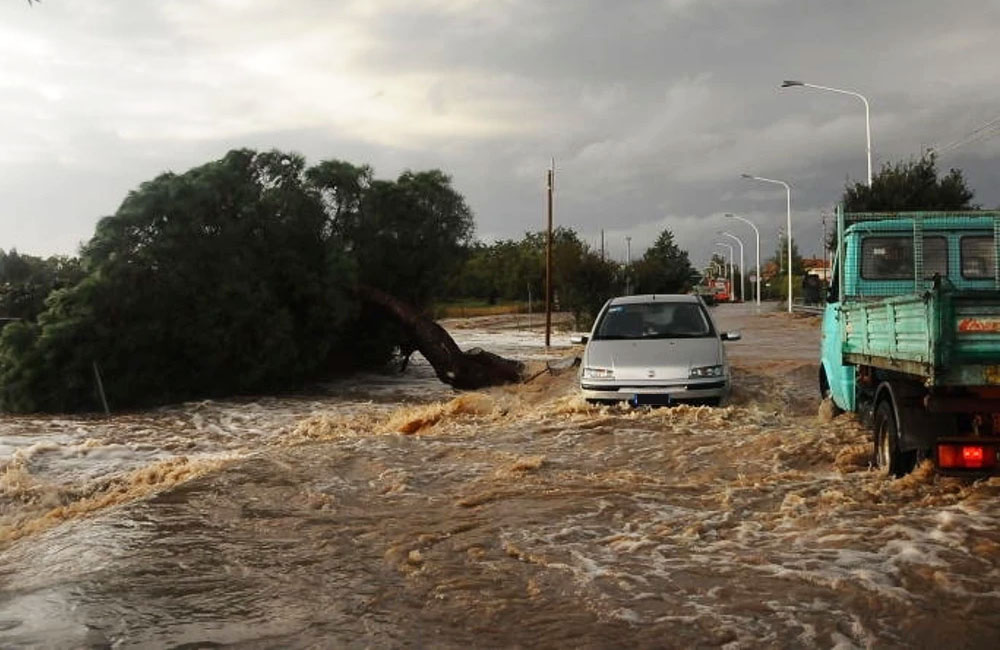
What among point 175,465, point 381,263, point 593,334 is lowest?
point 175,465

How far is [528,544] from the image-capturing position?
6371mm

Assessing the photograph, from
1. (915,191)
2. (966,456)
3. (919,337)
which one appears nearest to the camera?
(966,456)

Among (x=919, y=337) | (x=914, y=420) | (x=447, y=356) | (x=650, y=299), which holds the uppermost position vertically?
(x=650, y=299)

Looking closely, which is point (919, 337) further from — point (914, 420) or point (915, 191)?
point (915, 191)

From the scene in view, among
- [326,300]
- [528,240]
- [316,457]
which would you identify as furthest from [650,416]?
[528,240]

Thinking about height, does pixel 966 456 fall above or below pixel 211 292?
below

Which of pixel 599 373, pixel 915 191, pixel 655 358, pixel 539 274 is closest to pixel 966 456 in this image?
pixel 655 358

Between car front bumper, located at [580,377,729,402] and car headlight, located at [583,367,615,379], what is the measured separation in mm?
79

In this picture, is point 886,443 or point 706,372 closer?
point 886,443

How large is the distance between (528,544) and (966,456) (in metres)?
2.94

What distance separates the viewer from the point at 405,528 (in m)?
7.04

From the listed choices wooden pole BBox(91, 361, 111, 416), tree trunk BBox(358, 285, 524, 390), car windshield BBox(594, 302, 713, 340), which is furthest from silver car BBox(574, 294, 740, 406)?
wooden pole BBox(91, 361, 111, 416)

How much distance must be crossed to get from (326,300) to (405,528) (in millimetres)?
17352

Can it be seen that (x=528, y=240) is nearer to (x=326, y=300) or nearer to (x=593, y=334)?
(x=326, y=300)
